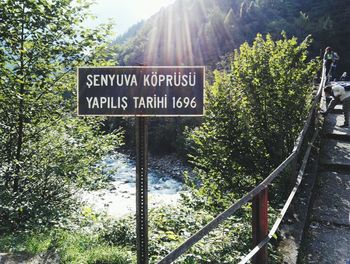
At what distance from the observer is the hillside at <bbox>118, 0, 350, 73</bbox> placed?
71163 mm

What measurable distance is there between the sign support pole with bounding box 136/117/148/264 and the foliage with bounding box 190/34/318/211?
6941mm

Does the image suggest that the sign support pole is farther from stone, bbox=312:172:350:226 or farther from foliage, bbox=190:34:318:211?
foliage, bbox=190:34:318:211

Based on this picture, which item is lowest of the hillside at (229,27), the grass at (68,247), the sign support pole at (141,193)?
the grass at (68,247)

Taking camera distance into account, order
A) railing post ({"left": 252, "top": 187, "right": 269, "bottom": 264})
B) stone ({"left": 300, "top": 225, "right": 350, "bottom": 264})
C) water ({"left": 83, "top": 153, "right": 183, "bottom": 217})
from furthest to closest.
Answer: water ({"left": 83, "top": 153, "right": 183, "bottom": 217}) → stone ({"left": 300, "top": 225, "right": 350, "bottom": 264}) → railing post ({"left": 252, "top": 187, "right": 269, "bottom": 264})

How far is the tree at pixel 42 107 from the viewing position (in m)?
6.55

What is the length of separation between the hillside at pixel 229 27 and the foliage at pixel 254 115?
39.3m

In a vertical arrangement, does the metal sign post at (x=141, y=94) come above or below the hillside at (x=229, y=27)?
below

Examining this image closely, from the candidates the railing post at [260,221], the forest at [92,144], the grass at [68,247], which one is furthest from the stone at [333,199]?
the grass at [68,247]

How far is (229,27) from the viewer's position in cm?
9506

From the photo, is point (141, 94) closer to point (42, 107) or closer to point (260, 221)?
point (260, 221)

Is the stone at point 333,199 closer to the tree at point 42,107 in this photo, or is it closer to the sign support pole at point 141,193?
the sign support pole at point 141,193

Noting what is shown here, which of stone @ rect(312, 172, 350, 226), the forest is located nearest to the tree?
the forest

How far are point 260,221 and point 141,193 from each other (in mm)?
1125

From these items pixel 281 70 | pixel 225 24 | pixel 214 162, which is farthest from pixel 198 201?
pixel 225 24
